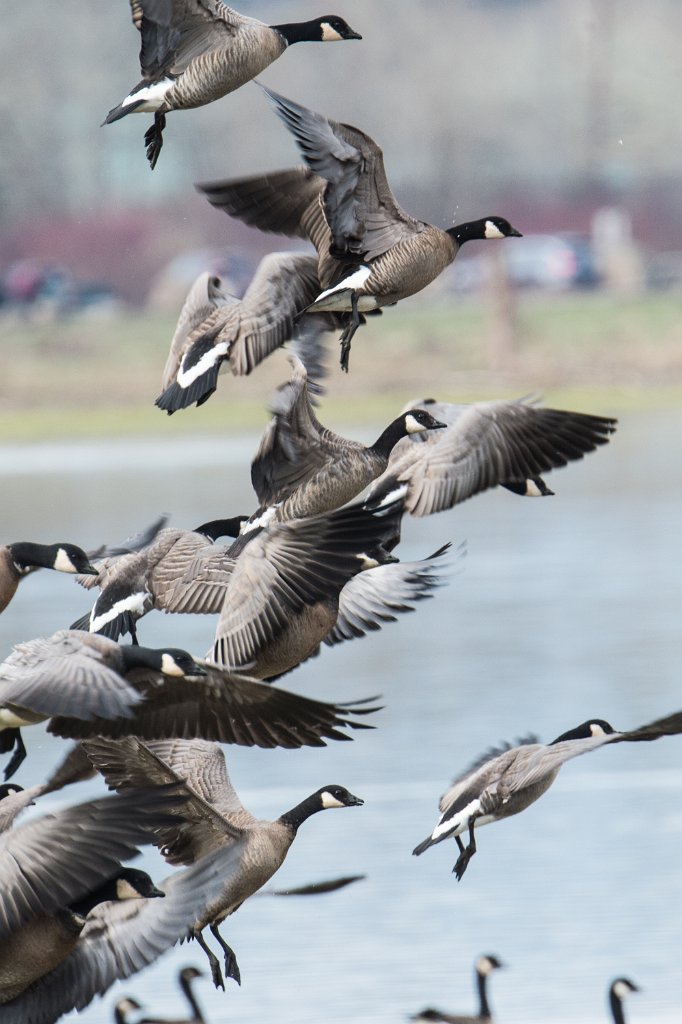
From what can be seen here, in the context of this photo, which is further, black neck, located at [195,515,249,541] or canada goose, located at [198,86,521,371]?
black neck, located at [195,515,249,541]

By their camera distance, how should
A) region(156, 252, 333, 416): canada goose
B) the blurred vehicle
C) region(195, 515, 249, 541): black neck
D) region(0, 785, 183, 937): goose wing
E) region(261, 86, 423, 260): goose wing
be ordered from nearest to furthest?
region(0, 785, 183, 937): goose wing
region(261, 86, 423, 260): goose wing
region(156, 252, 333, 416): canada goose
region(195, 515, 249, 541): black neck
the blurred vehicle

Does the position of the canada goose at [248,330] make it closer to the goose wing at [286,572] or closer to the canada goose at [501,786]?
the goose wing at [286,572]

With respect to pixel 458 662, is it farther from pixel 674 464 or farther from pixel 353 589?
pixel 674 464

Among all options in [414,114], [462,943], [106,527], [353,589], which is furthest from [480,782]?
[414,114]

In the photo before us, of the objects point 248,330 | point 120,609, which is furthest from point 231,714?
point 248,330

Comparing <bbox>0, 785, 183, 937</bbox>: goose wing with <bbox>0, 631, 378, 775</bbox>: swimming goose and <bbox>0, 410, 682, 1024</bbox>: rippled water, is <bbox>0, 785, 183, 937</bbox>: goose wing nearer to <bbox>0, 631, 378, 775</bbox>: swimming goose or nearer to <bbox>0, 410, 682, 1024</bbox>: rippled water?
<bbox>0, 631, 378, 775</bbox>: swimming goose

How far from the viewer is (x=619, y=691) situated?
10625 millimetres

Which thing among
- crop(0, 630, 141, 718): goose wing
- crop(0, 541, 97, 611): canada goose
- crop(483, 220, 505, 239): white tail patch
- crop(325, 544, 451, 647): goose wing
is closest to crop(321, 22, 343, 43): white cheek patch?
crop(483, 220, 505, 239): white tail patch

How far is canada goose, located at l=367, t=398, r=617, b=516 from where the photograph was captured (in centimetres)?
679

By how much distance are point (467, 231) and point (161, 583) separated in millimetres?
1515

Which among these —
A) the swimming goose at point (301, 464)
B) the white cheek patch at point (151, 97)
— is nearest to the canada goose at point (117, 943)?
the swimming goose at point (301, 464)

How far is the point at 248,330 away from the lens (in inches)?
253

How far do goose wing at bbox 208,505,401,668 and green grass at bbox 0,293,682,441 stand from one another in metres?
17.1

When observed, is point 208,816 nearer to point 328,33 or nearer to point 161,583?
point 161,583
